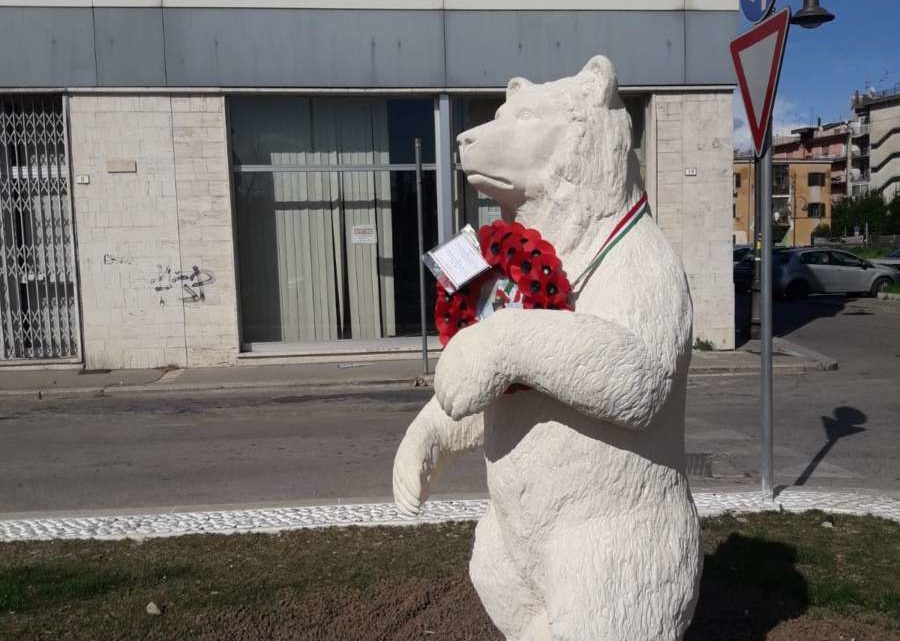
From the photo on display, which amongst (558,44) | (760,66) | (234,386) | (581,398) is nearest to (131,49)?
(234,386)

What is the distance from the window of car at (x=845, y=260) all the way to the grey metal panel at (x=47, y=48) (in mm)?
17132

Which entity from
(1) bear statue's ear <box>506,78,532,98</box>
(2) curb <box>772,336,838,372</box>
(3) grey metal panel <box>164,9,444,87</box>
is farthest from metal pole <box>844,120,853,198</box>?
(1) bear statue's ear <box>506,78,532,98</box>

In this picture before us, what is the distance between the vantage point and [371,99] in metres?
11.2

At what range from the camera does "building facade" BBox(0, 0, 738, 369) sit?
10422 mm

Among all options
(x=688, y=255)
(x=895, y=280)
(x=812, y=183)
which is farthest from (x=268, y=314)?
(x=812, y=183)

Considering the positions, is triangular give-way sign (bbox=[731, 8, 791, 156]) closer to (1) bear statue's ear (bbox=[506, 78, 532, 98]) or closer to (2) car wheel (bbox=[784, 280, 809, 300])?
(1) bear statue's ear (bbox=[506, 78, 532, 98])

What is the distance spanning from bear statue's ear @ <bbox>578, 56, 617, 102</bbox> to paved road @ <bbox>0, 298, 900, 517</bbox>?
364 cm

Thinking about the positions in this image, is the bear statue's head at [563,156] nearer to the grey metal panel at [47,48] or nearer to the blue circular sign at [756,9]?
the blue circular sign at [756,9]

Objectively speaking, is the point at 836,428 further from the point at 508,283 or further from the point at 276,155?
the point at 276,155

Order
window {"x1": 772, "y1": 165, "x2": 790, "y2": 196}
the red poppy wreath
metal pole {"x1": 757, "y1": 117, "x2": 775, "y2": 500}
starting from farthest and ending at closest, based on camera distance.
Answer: window {"x1": 772, "y1": 165, "x2": 790, "y2": 196} → metal pole {"x1": 757, "y1": 117, "x2": 775, "y2": 500} → the red poppy wreath

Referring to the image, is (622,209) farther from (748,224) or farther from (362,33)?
(748,224)

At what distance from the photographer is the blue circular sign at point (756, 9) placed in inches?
206

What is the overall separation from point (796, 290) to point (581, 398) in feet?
66.1

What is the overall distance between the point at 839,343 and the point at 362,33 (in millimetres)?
8356
